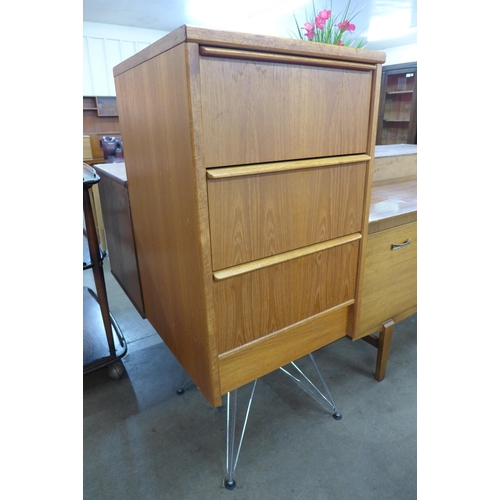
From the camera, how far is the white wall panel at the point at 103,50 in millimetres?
5215

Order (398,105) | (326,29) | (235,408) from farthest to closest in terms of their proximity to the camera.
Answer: (398,105) → (235,408) → (326,29)

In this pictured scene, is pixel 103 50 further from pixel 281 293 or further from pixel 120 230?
pixel 281 293

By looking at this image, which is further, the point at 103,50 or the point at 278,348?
the point at 103,50

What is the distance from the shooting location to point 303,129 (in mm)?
855

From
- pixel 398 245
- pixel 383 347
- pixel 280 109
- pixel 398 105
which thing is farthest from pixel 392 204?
pixel 398 105

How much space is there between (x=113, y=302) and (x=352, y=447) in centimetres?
174

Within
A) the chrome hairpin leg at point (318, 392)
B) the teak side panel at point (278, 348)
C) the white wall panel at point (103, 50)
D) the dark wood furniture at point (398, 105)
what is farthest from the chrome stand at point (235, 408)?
the white wall panel at point (103, 50)

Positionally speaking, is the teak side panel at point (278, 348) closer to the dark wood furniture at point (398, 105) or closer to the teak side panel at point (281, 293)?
the teak side panel at point (281, 293)

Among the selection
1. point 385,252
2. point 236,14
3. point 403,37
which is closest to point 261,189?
point 385,252

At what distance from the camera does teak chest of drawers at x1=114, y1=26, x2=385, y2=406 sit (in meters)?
0.73

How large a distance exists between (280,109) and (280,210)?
0.23m

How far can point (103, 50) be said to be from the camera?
5.36 meters

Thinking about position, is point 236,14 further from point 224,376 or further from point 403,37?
point 224,376

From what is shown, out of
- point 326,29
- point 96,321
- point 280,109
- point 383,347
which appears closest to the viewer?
point 280,109
